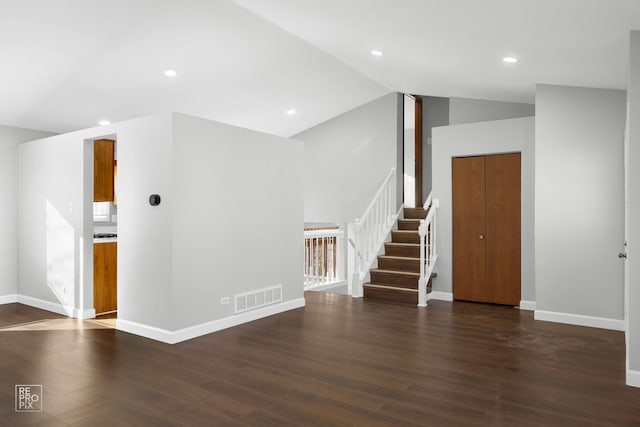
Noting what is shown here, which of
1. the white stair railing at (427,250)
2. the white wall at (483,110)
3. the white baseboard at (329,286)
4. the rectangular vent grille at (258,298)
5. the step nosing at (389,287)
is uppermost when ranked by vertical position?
the white wall at (483,110)

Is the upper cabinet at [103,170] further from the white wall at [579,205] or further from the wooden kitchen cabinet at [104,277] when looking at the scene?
the white wall at [579,205]

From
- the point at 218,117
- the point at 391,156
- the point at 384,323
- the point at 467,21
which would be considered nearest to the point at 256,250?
the point at 384,323

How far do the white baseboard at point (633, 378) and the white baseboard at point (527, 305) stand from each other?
259 centimetres

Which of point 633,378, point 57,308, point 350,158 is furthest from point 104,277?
point 633,378

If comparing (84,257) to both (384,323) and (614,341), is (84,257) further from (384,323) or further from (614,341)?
(614,341)

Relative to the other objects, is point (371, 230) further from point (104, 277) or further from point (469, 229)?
point (104, 277)

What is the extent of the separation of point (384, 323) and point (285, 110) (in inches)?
167

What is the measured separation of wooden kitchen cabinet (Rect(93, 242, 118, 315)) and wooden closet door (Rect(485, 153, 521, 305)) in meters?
5.11

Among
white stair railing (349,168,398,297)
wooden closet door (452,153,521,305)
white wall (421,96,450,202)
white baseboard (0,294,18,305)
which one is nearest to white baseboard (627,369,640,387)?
wooden closet door (452,153,521,305)

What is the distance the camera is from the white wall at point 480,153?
605cm

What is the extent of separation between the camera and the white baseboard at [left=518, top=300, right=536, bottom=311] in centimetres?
601

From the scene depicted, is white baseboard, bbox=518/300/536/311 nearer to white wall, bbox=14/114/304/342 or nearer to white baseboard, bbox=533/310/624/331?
white baseboard, bbox=533/310/624/331

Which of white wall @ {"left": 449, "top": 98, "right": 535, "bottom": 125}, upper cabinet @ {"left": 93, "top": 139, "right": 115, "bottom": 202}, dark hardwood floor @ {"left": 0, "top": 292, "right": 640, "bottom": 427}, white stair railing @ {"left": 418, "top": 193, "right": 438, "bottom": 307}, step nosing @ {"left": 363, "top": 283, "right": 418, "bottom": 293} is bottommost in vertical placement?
dark hardwood floor @ {"left": 0, "top": 292, "right": 640, "bottom": 427}

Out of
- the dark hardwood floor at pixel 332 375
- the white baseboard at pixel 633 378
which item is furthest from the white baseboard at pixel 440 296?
the white baseboard at pixel 633 378
